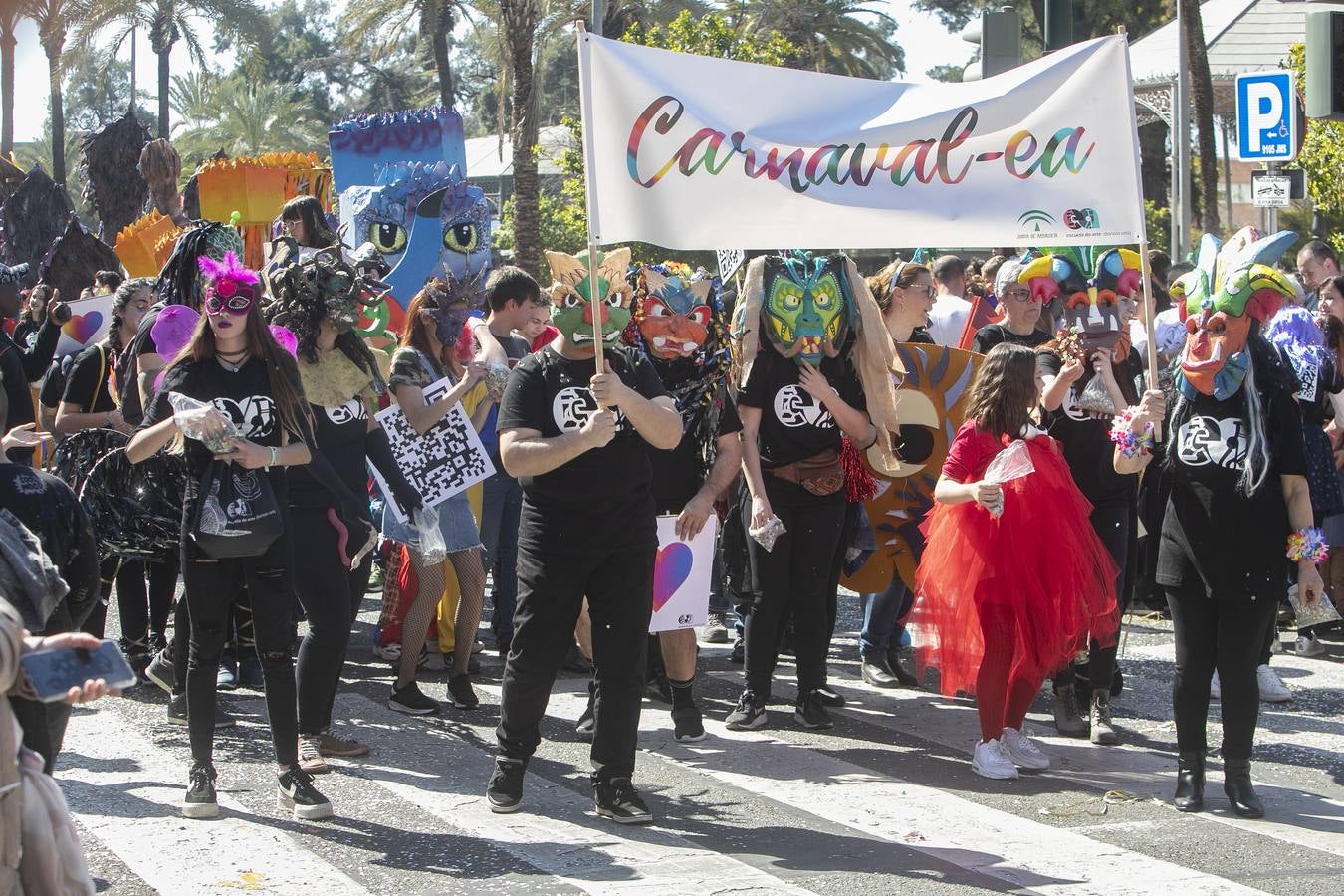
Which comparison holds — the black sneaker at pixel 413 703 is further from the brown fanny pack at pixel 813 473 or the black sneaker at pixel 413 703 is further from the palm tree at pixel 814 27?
the palm tree at pixel 814 27

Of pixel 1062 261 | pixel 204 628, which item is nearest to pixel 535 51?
pixel 1062 261

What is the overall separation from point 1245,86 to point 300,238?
23.5 ft

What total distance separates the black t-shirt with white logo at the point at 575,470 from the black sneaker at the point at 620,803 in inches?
→ 33.4

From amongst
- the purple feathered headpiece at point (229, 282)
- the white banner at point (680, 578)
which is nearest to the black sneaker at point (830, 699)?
the white banner at point (680, 578)

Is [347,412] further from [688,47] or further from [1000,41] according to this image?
[688,47]

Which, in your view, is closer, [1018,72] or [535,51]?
[1018,72]

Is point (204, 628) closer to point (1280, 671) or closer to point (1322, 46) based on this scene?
point (1280, 671)

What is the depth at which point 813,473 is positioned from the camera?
23.4 feet

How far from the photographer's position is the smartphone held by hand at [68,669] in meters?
3.40

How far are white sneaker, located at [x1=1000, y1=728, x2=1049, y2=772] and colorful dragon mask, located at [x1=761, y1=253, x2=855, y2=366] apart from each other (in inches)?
70.8

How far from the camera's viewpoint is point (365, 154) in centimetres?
1430

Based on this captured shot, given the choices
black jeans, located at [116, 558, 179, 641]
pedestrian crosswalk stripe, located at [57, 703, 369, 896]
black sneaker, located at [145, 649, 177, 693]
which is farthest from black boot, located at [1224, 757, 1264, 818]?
black jeans, located at [116, 558, 179, 641]

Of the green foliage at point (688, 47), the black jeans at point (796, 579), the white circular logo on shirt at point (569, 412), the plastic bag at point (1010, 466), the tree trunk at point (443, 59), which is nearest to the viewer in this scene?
the white circular logo on shirt at point (569, 412)

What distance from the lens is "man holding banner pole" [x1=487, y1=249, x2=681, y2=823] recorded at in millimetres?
5824
